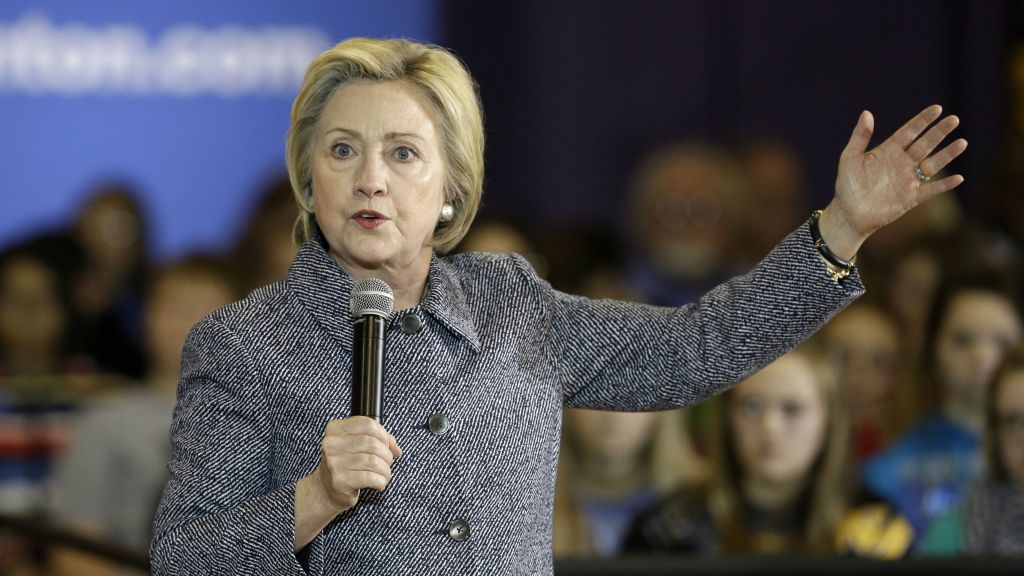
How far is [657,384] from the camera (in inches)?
79.4

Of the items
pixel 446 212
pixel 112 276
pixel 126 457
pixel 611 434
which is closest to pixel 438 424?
pixel 446 212

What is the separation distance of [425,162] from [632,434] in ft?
7.52

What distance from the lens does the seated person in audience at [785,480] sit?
374 cm

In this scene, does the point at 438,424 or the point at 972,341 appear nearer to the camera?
the point at 438,424

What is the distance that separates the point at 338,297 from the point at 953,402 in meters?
2.64

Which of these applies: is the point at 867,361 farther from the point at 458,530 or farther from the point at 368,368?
the point at 368,368

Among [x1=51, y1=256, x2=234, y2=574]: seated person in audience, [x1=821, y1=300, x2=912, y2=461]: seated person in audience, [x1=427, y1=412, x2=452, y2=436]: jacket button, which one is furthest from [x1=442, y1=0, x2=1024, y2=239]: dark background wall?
[x1=427, y1=412, x2=452, y2=436]: jacket button

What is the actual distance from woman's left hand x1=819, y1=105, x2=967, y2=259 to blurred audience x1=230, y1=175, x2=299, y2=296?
271cm

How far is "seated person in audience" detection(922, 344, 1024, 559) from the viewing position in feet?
11.4

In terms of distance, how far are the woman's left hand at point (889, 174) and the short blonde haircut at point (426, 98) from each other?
0.46 metres

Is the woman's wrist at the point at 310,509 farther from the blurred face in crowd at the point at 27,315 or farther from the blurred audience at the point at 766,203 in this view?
the blurred audience at the point at 766,203

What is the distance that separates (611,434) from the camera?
4102 millimetres

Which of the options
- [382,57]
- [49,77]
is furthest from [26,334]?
[382,57]

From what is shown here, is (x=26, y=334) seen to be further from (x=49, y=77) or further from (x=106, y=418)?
(x=49, y=77)
